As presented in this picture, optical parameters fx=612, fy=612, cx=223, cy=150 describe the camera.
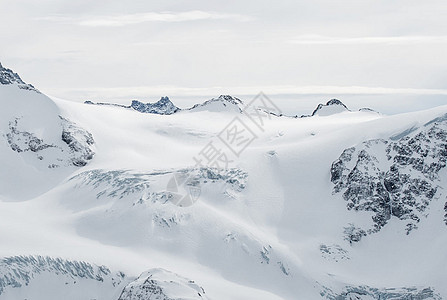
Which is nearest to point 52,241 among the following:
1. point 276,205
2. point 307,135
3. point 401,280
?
point 276,205

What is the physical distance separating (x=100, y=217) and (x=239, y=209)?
29698 mm

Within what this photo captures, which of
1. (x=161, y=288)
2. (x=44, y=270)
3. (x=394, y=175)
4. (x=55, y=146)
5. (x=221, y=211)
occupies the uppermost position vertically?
(x=394, y=175)

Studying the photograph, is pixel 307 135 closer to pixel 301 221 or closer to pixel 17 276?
pixel 301 221

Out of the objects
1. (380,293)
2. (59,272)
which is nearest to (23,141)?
(59,272)

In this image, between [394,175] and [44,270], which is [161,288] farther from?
[394,175]

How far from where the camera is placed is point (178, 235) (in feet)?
404

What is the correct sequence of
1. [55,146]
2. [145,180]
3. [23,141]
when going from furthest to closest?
[23,141] < [55,146] < [145,180]

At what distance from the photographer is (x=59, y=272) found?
106125mm

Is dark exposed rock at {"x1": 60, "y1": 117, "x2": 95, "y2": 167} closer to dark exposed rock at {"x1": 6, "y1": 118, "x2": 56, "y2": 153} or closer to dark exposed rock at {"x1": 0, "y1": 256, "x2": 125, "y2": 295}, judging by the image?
dark exposed rock at {"x1": 6, "y1": 118, "x2": 56, "y2": 153}

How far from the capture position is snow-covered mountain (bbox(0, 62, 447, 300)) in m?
109

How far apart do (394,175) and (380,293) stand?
3020 cm

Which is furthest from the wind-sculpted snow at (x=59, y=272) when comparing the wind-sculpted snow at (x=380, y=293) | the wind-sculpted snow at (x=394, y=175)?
the wind-sculpted snow at (x=394, y=175)

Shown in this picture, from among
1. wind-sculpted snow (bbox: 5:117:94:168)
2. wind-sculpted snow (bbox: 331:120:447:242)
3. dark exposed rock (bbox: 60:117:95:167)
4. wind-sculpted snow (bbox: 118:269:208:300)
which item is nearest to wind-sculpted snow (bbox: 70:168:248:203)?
dark exposed rock (bbox: 60:117:95:167)

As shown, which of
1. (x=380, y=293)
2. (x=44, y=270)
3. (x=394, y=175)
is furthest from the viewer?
(x=394, y=175)
